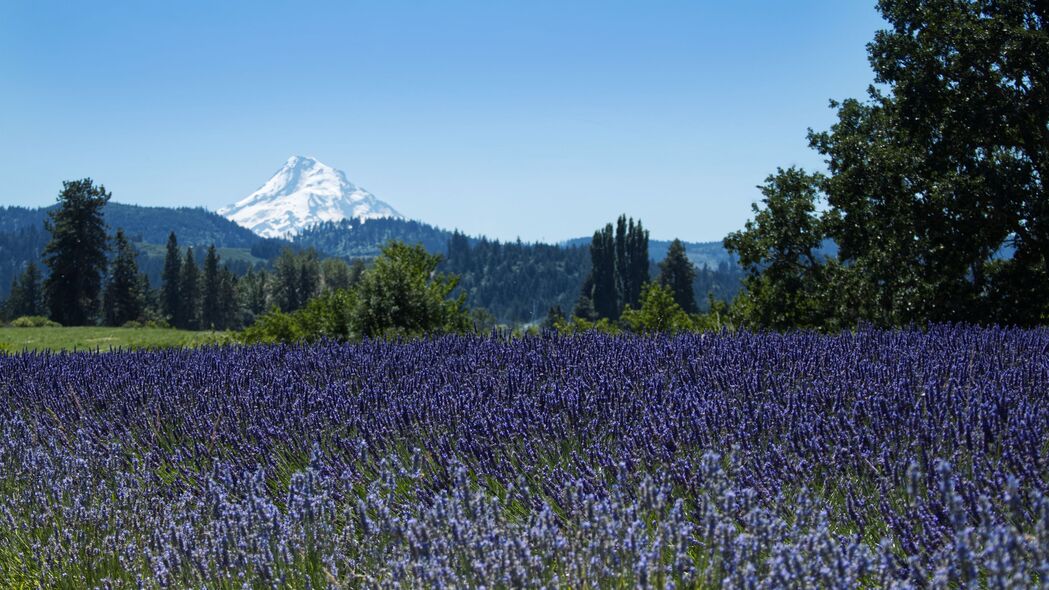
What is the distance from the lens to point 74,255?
61.6 meters

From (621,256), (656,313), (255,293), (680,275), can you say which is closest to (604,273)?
(621,256)

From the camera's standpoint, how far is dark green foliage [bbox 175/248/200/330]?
105 m

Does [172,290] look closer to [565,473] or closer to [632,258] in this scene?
[632,258]

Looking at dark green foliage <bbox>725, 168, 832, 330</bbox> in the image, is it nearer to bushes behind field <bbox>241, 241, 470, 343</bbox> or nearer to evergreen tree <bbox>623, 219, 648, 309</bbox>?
bushes behind field <bbox>241, 241, 470, 343</bbox>

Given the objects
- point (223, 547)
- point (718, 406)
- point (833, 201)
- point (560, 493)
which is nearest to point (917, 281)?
point (833, 201)

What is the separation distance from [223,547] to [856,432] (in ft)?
8.42

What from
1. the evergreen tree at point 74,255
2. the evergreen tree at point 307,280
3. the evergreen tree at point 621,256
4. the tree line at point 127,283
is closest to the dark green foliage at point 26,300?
the tree line at point 127,283

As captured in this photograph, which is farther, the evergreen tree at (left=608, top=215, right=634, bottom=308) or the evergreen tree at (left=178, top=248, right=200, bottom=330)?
the evergreen tree at (left=608, top=215, right=634, bottom=308)

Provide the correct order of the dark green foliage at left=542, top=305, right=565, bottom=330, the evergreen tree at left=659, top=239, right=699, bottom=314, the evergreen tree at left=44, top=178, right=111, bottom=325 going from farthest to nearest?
the evergreen tree at left=659, top=239, right=699, bottom=314
the evergreen tree at left=44, top=178, right=111, bottom=325
the dark green foliage at left=542, top=305, right=565, bottom=330

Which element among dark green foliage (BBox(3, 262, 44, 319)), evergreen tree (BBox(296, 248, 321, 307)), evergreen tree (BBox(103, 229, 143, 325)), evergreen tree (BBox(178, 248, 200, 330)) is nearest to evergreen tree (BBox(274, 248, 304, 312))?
evergreen tree (BBox(296, 248, 321, 307))

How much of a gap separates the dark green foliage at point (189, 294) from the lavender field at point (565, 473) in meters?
107

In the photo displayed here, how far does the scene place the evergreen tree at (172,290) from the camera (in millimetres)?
102812

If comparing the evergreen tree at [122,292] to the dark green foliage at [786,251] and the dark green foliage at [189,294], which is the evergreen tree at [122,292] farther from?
the dark green foliage at [786,251]

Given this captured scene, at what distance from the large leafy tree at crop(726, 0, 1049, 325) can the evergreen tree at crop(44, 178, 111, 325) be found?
201 feet
